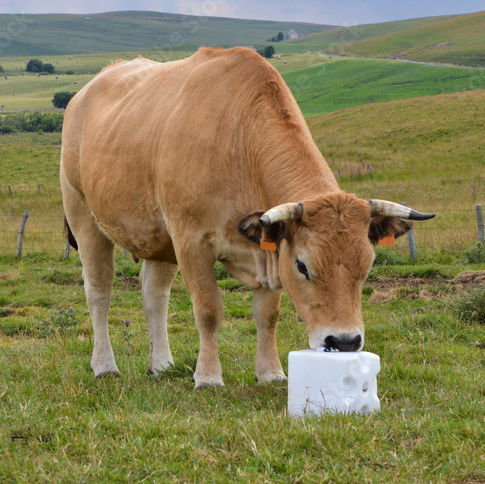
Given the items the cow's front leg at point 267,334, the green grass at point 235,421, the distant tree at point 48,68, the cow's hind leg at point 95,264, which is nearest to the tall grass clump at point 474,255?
the green grass at point 235,421

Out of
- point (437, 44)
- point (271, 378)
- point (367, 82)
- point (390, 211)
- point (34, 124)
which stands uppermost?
point (437, 44)

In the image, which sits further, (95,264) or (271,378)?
(95,264)

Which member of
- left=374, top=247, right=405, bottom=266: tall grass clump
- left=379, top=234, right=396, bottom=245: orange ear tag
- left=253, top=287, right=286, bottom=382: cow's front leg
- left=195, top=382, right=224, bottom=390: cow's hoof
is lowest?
left=374, top=247, right=405, bottom=266: tall grass clump

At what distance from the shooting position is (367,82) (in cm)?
7819

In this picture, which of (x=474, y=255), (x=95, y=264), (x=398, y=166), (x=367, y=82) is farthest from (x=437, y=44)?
(x=95, y=264)

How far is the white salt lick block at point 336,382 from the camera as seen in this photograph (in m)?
3.93

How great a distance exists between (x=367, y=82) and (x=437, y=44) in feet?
117

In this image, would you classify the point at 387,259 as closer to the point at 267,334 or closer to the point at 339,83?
the point at 267,334

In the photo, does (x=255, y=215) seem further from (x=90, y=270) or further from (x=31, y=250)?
(x=31, y=250)

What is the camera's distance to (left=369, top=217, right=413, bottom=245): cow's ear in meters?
4.50

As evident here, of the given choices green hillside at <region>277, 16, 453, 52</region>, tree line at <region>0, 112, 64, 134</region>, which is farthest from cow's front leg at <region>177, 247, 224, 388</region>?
green hillside at <region>277, 16, 453, 52</region>

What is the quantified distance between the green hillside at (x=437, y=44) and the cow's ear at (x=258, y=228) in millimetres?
88332

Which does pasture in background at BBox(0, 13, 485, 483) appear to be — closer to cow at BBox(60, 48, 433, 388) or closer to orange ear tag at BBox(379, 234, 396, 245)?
cow at BBox(60, 48, 433, 388)

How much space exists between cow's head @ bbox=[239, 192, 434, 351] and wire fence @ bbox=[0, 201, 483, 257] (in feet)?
30.8
